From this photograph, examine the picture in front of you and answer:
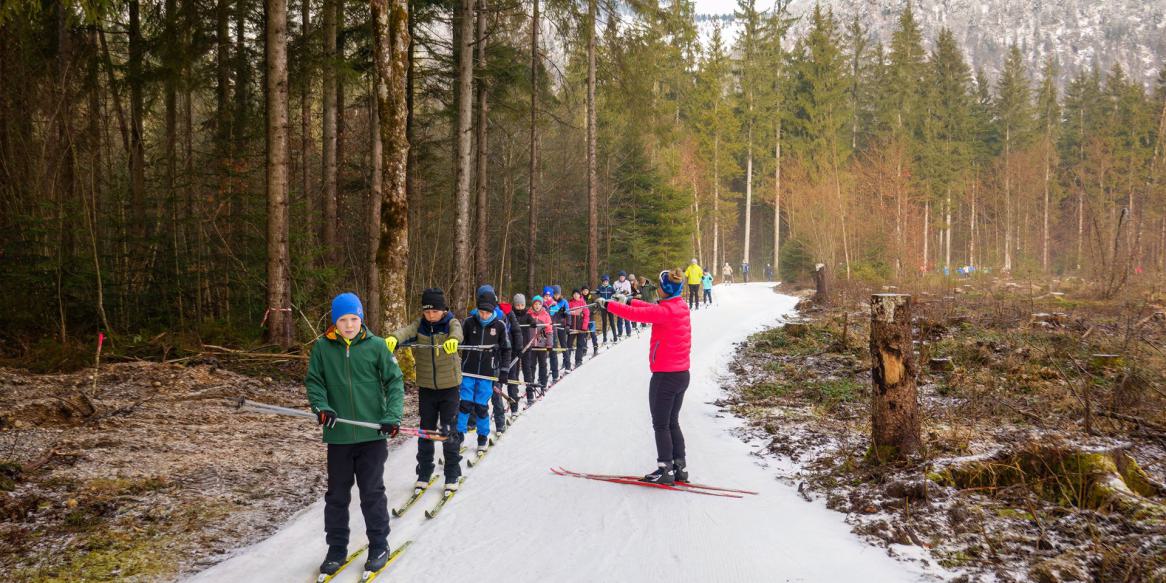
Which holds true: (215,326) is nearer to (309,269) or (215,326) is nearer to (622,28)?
(309,269)

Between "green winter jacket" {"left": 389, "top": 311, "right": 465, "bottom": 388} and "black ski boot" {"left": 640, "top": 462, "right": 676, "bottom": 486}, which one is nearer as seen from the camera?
"black ski boot" {"left": 640, "top": 462, "right": 676, "bottom": 486}

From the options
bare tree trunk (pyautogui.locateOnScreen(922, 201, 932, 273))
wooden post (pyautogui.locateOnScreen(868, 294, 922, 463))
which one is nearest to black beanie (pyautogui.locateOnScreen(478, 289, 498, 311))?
wooden post (pyautogui.locateOnScreen(868, 294, 922, 463))

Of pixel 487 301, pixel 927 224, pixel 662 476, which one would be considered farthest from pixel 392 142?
pixel 927 224

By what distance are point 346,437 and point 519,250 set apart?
94.0ft

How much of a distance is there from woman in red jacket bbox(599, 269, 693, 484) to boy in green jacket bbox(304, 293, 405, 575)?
2.78 metres

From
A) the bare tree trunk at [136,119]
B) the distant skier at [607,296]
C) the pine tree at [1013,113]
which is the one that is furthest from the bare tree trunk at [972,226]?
the bare tree trunk at [136,119]

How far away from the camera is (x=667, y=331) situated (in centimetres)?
707

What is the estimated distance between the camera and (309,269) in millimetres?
13766

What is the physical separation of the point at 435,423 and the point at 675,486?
8.87 feet

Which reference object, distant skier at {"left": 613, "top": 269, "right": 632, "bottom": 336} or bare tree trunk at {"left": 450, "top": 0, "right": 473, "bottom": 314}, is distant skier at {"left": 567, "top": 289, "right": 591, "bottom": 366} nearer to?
distant skier at {"left": 613, "top": 269, "right": 632, "bottom": 336}

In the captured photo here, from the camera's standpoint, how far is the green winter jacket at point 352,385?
495 cm

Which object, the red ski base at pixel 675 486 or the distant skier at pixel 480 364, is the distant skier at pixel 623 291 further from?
the red ski base at pixel 675 486

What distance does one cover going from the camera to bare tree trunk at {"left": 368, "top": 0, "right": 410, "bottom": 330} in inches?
452

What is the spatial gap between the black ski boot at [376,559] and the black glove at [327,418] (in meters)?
1.04
